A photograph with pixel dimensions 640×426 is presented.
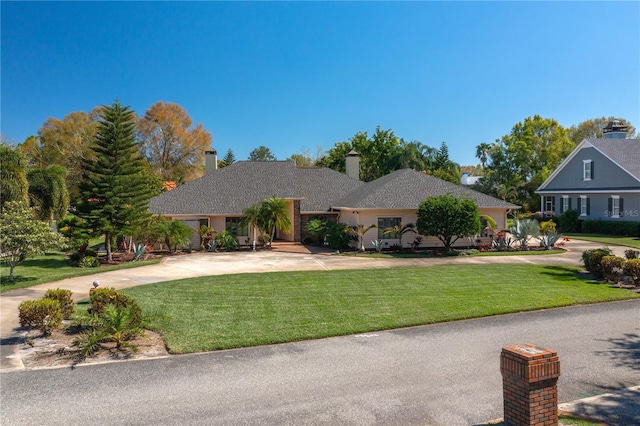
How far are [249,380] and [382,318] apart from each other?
15.5ft

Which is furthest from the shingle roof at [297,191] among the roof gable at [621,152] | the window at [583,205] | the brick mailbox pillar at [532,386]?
the brick mailbox pillar at [532,386]

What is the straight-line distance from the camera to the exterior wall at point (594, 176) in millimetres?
33719

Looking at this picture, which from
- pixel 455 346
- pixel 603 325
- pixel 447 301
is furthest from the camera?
pixel 447 301

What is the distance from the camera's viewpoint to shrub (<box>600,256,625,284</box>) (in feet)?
52.9

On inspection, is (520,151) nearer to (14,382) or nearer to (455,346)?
(455,346)

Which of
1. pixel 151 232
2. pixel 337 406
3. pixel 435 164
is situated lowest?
pixel 337 406

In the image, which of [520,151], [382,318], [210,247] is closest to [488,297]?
[382,318]

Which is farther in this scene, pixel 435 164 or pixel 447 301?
pixel 435 164

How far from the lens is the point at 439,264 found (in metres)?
20.6

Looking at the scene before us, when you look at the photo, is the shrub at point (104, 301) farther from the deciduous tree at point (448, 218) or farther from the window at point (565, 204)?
the window at point (565, 204)

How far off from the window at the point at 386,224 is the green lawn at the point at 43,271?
1189 centimetres

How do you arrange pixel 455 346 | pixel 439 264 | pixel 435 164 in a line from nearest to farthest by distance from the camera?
pixel 455 346 → pixel 439 264 → pixel 435 164

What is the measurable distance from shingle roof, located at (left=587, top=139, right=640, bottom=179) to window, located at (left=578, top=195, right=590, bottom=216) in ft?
12.6

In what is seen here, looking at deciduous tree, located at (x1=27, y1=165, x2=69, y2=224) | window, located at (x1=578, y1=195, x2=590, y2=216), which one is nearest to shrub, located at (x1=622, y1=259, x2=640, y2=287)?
window, located at (x1=578, y1=195, x2=590, y2=216)
